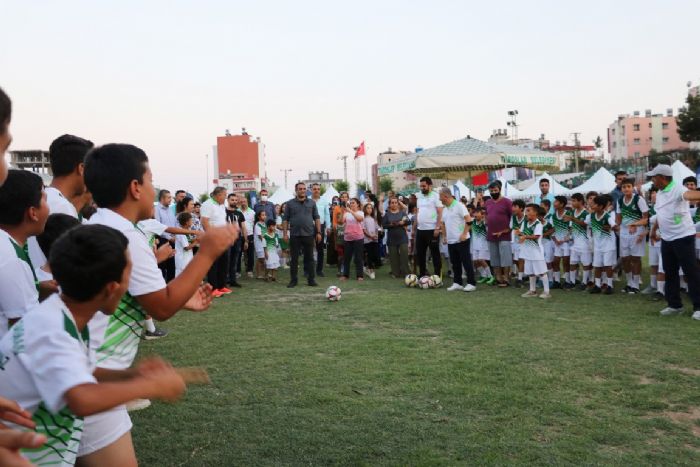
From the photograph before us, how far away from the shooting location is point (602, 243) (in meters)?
10.8

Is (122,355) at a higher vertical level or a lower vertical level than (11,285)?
lower

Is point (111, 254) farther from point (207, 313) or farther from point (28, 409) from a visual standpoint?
point (207, 313)

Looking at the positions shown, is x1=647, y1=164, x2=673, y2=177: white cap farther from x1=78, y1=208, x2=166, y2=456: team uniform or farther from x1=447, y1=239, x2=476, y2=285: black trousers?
x1=78, y1=208, x2=166, y2=456: team uniform

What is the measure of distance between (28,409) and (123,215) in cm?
94

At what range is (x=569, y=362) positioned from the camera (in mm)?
5824

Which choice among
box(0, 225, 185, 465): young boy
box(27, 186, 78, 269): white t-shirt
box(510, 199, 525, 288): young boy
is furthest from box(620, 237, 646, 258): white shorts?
box(0, 225, 185, 465): young boy

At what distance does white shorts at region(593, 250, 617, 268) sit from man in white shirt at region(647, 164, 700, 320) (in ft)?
7.01

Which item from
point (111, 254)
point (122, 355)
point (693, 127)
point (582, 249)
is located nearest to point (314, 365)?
point (122, 355)

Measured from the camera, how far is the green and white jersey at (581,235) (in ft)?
36.9

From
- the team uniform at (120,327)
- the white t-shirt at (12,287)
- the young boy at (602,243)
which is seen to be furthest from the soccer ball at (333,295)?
the team uniform at (120,327)

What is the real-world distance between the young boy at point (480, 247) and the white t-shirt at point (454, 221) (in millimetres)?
1654

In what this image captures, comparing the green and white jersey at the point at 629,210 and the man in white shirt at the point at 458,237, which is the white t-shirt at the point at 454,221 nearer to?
the man in white shirt at the point at 458,237

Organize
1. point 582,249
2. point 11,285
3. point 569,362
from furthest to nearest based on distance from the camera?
point 582,249
point 569,362
point 11,285

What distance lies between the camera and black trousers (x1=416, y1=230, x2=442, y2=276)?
1279cm
